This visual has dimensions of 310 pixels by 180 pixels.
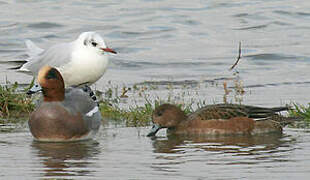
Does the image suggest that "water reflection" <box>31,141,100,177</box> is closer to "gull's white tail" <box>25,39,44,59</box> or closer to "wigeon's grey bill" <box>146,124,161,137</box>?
"wigeon's grey bill" <box>146,124,161,137</box>

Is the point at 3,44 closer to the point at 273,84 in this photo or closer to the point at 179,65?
the point at 179,65

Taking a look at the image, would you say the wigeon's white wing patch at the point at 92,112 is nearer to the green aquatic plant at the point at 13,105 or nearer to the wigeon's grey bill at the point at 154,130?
the wigeon's grey bill at the point at 154,130

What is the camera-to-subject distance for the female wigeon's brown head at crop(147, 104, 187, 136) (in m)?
8.83

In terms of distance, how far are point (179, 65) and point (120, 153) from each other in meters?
9.06

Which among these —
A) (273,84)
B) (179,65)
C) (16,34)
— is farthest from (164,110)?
(16,34)

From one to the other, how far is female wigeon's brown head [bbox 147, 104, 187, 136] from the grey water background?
0.16 metres

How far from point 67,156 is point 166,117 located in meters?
1.60

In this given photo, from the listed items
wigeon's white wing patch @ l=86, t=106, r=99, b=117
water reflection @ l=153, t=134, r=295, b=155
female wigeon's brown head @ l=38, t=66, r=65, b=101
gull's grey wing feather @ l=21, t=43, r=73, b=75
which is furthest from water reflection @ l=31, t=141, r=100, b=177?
gull's grey wing feather @ l=21, t=43, r=73, b=75

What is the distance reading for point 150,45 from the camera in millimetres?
18922

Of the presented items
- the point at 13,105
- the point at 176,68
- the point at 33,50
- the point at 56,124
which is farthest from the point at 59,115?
the point at 176,68

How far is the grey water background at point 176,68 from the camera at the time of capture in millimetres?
6898

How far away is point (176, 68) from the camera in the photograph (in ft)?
53.4

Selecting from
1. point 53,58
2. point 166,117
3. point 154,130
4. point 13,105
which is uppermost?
point 53,58

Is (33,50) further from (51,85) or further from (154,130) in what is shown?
(154,130)
